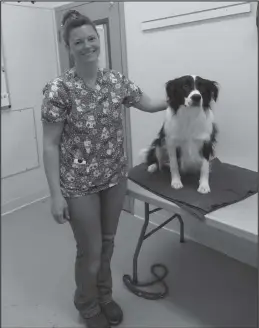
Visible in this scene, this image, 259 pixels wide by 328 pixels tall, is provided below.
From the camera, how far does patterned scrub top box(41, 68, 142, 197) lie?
32.4 inches

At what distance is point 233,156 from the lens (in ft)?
4.70

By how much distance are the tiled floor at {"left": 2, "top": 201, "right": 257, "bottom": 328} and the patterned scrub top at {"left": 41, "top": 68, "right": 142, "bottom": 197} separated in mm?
218

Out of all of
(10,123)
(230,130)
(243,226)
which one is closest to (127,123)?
(230,130)

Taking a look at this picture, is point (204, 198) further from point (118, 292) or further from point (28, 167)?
point (28, 167)

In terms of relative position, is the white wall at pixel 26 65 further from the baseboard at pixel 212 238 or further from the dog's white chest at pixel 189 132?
the baseboard at pixel 212 238

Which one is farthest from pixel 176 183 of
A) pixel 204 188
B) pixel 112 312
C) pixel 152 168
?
pixel 112 312

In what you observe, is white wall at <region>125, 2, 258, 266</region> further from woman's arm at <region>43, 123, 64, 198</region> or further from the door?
woman's arm at <region>43, 123, 64, 198</region>

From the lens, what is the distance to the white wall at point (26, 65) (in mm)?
492

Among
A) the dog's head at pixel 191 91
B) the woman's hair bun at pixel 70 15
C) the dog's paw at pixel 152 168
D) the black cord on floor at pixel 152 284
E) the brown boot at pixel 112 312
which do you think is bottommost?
the brown boot at pixel 112 312

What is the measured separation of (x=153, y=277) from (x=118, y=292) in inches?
7.9

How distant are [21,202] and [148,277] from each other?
716 millimetres

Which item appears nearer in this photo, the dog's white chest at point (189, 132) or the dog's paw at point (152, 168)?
the dog's white chest at point (189, 132)

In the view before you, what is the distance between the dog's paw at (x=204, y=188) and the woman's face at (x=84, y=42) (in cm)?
66

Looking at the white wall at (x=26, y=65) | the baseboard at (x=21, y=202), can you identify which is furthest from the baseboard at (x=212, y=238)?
the white wall at (x=26, y=65)
